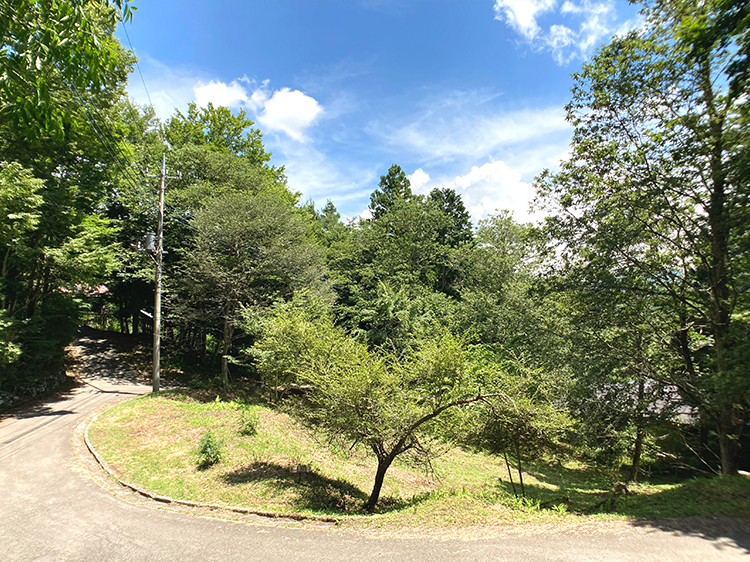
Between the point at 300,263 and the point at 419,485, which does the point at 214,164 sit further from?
the point at 419,485

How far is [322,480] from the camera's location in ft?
33.2

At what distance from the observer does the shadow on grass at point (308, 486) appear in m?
8.55

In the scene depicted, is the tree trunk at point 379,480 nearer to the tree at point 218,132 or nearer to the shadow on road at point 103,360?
the shadow on road at point 103,360

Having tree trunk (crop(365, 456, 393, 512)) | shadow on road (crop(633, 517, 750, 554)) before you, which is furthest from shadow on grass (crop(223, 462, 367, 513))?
shadow on road (crop(633, 517, 750, 554))

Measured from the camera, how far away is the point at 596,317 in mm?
10953

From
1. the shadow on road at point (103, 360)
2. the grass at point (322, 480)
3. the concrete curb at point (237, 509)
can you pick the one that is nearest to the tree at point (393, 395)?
the grass at point (322, 480)

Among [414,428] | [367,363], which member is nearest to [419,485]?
[414,428]

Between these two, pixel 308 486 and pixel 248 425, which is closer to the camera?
pixel 308 486

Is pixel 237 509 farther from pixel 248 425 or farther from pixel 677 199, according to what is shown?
pixel 677 199

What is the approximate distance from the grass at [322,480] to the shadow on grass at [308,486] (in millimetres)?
30

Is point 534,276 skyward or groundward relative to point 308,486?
skyward

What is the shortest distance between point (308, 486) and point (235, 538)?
3.76m

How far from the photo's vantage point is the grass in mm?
6957

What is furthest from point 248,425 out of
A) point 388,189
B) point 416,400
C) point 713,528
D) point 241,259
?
point 388,189
